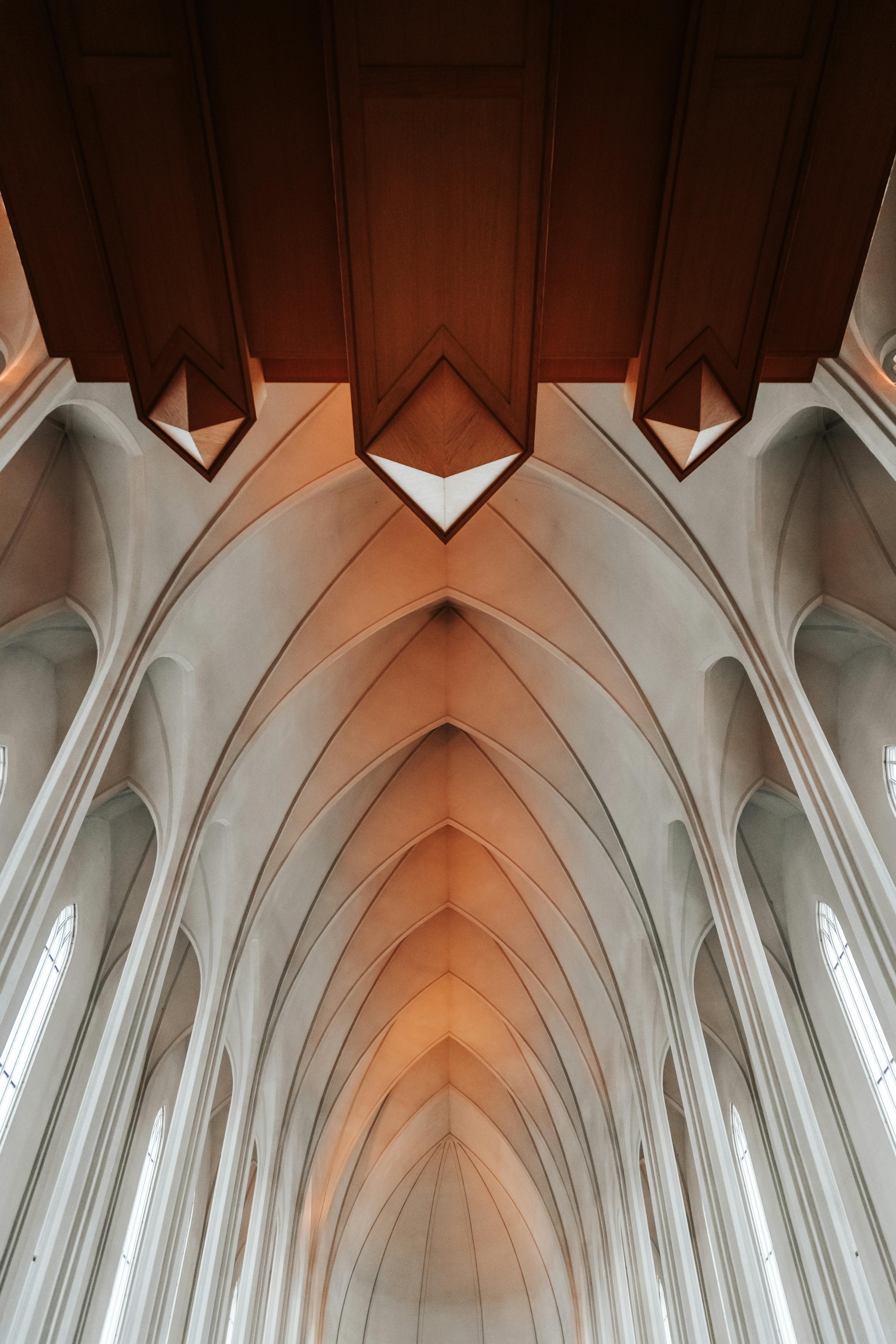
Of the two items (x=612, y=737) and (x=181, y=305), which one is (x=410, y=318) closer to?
(x=181, y=305)

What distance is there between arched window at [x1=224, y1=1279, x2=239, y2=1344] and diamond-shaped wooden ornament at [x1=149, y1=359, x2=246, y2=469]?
13.8 meters

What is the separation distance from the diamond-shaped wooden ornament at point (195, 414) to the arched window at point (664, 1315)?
532 inches

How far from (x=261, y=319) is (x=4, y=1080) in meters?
8.34

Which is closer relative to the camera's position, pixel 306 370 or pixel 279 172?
pixel 279 172

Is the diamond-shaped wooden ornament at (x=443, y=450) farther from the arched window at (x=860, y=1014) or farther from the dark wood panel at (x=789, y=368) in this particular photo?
the arched window at (x=860, y=1014)

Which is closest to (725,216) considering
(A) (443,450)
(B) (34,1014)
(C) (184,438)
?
(A) (443,450)

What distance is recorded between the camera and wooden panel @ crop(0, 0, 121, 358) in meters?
4.44

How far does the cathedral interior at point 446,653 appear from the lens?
184 inches

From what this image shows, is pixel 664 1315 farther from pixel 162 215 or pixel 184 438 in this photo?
pixel 162 215

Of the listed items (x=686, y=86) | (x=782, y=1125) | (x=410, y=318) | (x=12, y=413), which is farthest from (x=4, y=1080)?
(x=686, y=86)

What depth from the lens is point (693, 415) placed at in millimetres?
5629

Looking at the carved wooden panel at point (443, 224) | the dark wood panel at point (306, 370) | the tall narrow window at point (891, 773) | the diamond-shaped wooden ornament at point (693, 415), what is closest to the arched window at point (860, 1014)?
the tall narrow window at point (891, 773)

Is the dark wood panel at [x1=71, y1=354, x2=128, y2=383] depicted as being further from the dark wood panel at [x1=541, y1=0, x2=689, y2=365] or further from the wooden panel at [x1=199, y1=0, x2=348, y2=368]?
the dark wood panel at [x1=541, y1=0, x2=689, y2=365]

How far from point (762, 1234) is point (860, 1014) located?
142 inches
